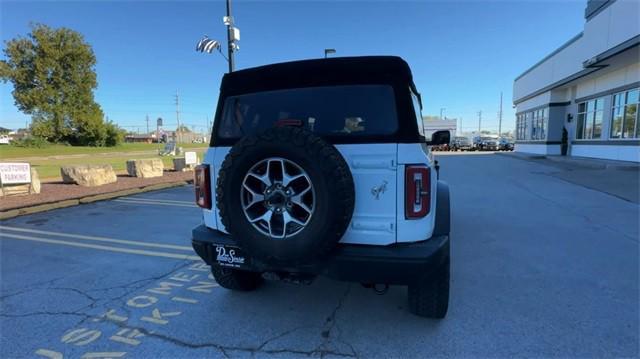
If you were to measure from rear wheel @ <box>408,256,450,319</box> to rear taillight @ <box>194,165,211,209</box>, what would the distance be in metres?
1.87

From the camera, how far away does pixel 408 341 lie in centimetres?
263

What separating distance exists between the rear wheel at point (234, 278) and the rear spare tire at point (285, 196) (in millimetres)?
948

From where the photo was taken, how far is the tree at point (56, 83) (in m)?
42.1

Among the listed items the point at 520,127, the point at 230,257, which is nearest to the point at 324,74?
the point at 230,257

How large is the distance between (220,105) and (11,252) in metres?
4.30

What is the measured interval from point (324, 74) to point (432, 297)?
200 cm

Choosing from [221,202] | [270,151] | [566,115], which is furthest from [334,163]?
[566,115]

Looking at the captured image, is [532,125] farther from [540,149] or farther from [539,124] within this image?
[540,149]

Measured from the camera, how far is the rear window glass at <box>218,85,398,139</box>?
2542 millimetres

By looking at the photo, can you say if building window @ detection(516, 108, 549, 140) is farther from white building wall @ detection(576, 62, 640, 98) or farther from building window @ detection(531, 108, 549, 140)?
white building wall @ detection(576, 62, 640, 98)

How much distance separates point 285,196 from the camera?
2.39 m

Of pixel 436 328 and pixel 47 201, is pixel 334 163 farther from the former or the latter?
pixel 47 201

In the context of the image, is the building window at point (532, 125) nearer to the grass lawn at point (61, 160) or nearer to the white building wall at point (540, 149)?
the white building wall at point (540, 149)

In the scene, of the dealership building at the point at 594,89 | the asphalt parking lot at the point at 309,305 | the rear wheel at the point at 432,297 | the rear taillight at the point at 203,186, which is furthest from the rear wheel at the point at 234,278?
the dealership building at the point at 594,89
